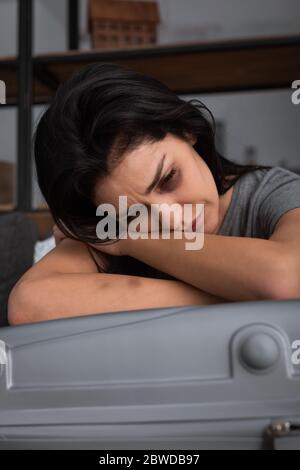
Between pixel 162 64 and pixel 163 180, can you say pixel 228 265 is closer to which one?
pixel 163 180

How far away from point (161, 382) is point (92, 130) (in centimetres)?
41

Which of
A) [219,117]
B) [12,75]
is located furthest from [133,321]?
[219,117]

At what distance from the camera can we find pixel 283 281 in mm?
521

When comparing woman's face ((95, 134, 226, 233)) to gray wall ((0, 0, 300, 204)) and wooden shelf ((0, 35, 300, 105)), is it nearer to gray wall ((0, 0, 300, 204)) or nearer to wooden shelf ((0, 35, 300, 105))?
wooden shelf ((0, 35, 300, 105))

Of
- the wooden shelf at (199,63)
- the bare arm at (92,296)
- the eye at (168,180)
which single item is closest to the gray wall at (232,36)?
the wooden shelf at (199,63)

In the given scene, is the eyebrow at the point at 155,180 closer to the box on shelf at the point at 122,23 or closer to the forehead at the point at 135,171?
the forehead at the point at 135,171

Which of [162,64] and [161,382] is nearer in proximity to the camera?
[161,382]

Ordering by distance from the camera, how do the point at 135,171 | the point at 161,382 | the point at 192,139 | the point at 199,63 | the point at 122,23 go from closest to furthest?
the point at 161,382 → the point at 135,171 → the point at 192,139 → the point at 199,63 → the point at 122,23

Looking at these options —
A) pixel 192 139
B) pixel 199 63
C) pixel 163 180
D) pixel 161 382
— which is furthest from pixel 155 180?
pixel 199 63

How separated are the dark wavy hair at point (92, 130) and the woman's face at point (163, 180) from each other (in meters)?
0.01

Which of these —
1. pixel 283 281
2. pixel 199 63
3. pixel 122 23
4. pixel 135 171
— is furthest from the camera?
pixel 122 23

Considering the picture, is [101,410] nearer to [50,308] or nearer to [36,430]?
[36,430]

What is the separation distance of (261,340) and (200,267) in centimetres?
22

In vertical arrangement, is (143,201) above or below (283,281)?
above
